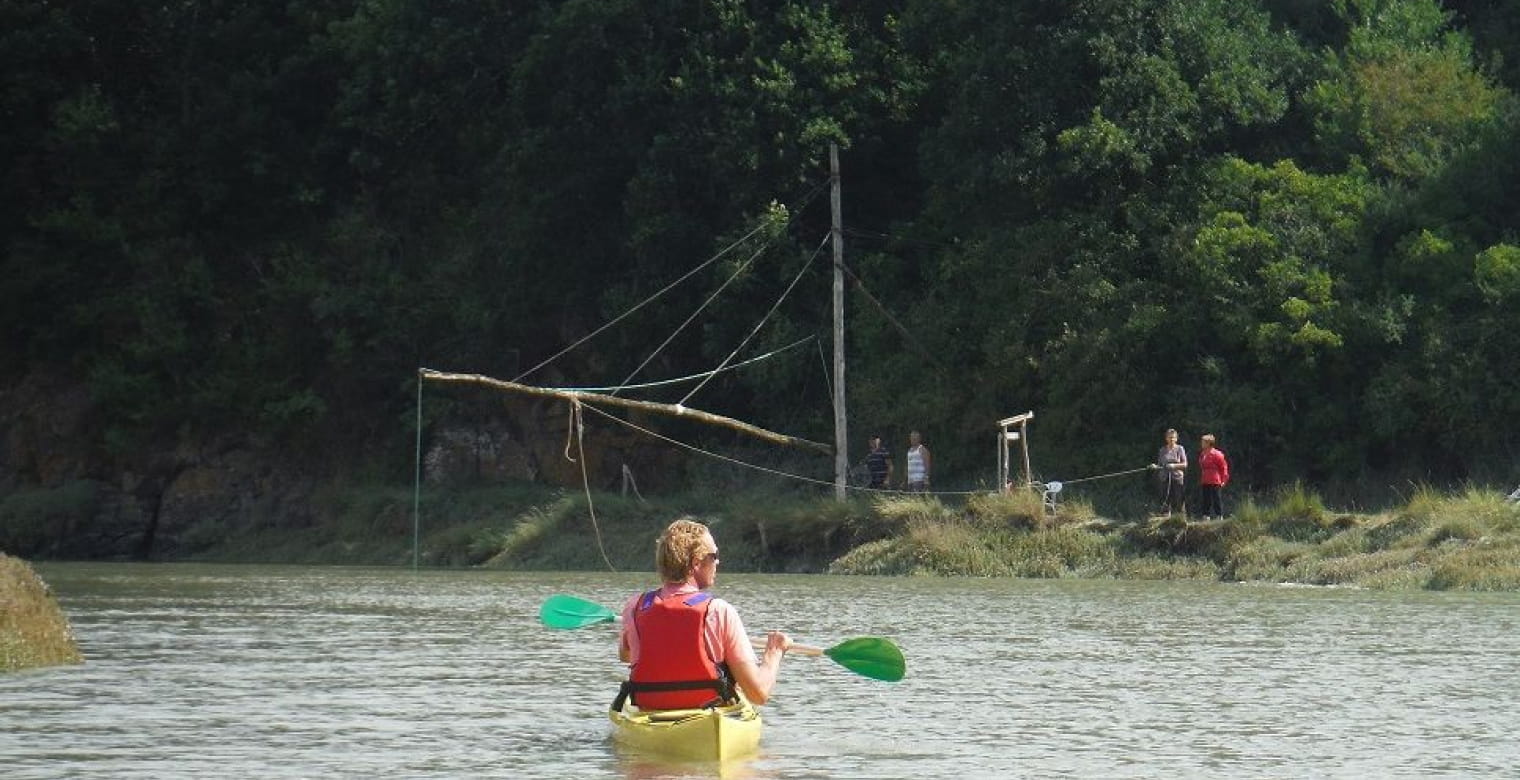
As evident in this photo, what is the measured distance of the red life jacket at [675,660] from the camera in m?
13.9

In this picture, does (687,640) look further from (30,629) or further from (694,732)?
(30,629)

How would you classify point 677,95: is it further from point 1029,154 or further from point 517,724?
point 517,724

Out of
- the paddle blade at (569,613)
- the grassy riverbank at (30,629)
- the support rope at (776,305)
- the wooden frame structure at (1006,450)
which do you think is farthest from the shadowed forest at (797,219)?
the paddle blade at (569,613)

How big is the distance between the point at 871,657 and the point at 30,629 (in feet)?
23.6

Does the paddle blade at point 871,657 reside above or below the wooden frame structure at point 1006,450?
below

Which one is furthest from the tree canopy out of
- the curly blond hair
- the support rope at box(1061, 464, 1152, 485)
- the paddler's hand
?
the curly blond hair

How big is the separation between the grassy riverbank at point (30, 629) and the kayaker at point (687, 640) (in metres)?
6.57

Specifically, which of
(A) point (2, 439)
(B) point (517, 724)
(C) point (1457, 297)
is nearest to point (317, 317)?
(A) point (2, 439)

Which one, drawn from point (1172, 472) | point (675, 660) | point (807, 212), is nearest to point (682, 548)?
point (675, 660)

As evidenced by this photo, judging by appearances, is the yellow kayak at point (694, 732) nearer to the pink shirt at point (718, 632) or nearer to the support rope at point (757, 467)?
the pink shirt at point (718, 632)

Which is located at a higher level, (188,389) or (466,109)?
(466,109)

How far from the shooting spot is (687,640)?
14016 mm

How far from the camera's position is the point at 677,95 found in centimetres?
4438

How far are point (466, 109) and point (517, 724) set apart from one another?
3561 centimetres
